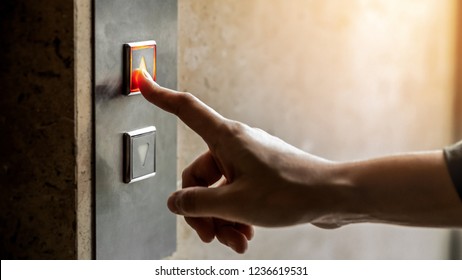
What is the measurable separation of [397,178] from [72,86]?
0.43 meters

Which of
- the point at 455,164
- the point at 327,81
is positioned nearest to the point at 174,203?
the point at 455,164

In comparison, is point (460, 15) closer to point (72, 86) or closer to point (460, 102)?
point (460, 102)

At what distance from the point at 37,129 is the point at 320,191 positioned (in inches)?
15.4

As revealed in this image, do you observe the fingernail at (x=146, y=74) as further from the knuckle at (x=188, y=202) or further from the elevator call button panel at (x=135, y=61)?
the knuckle at (x=188, y=202)

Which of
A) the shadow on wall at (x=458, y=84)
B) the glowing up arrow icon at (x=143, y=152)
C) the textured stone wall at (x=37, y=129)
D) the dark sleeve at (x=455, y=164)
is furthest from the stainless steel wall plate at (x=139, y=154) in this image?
the shadow on wall at (x=458, y=84)

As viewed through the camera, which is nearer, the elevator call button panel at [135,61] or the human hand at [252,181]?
the human hand at [252,181]

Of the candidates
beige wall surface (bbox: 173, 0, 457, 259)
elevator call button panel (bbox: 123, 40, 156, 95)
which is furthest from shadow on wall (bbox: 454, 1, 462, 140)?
elevator call button panel (bbox: 123, 40, 156, 95)

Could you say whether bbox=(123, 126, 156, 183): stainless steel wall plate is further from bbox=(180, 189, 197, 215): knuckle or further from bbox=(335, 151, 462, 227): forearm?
bbox=(335, 151, 462, 227): forearm

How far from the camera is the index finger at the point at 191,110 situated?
3.44 ft

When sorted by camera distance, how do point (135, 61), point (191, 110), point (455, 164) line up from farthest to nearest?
point (135, 61) < point (191, 110) < point (455, 164)

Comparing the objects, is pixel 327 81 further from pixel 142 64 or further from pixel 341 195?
pixel 341 195

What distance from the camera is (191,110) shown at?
3.49ft

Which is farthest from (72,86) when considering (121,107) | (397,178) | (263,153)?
(397,178)

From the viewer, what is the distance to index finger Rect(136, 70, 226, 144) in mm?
1049
